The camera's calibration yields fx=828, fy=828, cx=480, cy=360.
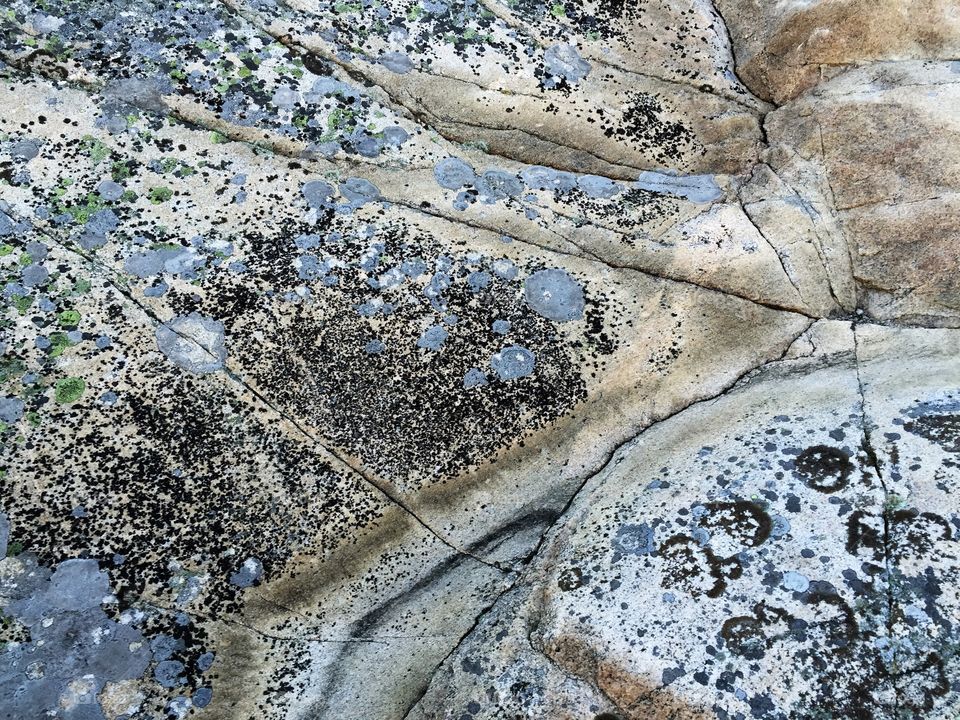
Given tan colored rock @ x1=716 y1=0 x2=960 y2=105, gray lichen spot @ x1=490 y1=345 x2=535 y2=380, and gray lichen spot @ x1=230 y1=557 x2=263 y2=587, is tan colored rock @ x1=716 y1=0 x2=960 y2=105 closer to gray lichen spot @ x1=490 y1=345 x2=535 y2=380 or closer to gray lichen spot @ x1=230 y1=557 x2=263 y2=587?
gray lichen spot @ x1=490 y1=345 x2=535 y2=380

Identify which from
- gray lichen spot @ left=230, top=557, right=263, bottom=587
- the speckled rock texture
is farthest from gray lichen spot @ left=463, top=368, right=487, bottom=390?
gray lichen spot @ left=230, top=557, right=263, bottom=587

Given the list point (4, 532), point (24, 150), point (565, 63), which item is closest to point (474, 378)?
point (4, 532)

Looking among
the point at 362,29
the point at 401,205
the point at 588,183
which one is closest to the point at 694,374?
the point at 588,183

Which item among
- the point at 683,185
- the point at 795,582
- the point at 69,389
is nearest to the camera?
the point at 795,582

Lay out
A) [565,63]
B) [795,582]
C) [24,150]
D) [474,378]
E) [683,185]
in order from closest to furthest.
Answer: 1. [795,582]
2. [474,378]
3. [24,150]
4. [683,185]
5. [565,63]

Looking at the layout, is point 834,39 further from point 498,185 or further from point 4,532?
point 4,532

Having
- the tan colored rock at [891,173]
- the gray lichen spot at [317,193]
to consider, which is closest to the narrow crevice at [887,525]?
the tan colored rock at [891,173]

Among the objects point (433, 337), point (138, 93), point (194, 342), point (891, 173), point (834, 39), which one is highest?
point (834, 39)
